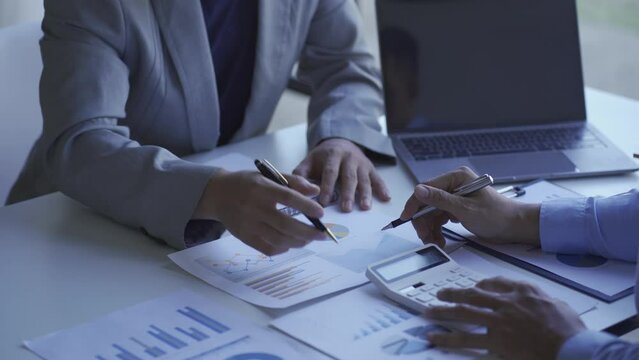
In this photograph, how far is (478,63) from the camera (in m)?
1.76

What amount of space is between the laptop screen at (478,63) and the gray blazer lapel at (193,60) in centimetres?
32

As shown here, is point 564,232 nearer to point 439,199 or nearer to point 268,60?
point 439,199

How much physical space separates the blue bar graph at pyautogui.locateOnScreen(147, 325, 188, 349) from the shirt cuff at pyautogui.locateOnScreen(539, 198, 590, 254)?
53 centimetres

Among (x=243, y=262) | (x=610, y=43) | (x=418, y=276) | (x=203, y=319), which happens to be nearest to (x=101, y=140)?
(x=243, y=262)

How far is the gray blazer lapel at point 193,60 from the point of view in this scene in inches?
63.1

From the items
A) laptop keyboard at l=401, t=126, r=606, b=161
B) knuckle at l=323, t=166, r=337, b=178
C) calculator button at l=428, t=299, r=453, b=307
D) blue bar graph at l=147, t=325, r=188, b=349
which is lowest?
blue bar graph at l=147, t=325, r=188, b=349

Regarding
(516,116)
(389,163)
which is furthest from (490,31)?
(389,163)

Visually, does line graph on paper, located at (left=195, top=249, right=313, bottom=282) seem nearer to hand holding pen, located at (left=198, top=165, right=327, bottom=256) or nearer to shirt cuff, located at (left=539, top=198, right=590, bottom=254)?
hand holding pen, located at (left=198, top=165, right=327, bottom=256)

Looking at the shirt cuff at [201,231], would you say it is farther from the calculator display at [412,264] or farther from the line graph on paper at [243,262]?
the calculator display at [412,264]

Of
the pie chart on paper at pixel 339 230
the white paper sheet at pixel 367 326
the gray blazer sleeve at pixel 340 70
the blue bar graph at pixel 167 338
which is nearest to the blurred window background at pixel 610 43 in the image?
the gray blazer sleeve at pixel 340 70

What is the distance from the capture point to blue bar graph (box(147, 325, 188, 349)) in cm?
111

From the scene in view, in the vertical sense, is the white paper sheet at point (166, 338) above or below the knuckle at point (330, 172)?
below

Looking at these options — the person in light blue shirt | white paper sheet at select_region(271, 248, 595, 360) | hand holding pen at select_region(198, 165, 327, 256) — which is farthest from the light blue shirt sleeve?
hand holding pen at select_region(198, 165, 327, 256)

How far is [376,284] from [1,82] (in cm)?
92
